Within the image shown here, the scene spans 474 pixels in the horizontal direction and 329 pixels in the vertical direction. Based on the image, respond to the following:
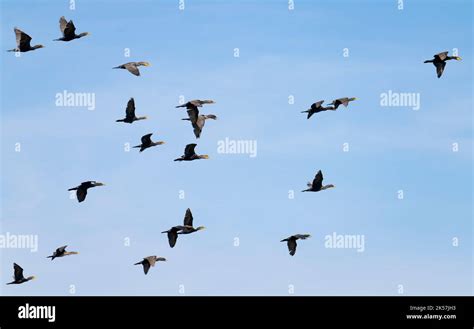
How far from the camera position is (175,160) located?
2685 inches

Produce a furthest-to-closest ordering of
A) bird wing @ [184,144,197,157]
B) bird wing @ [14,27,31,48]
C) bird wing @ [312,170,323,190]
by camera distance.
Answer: bird wing @ [312,170,323,190] < bird wing @ [184,144,197,157] < bird wing @ [14,27,31,48]

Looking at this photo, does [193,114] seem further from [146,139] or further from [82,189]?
[82,189]

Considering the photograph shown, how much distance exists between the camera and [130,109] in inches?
2611

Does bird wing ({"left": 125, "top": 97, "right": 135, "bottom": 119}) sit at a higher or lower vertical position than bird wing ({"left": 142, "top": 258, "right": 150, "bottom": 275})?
higher

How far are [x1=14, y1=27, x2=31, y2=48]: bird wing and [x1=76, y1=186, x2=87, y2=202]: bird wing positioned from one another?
8.16 meters

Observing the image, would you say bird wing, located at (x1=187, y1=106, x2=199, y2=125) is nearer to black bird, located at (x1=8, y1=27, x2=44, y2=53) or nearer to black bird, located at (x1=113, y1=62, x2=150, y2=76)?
black bird, located at (x1=113, y1=62, x2=150, y2=76)

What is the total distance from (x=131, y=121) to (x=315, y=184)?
10867 mm

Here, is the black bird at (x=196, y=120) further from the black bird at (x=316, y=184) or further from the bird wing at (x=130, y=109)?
the black bird at (x=316, y=184)

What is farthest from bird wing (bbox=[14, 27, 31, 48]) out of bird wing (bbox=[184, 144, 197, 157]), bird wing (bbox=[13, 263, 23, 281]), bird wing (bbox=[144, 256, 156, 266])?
bird wing (bbox=[144, 256, 156, 266])

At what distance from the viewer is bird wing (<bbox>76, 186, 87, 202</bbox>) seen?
6669 cm

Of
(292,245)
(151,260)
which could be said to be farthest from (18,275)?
(292,245)

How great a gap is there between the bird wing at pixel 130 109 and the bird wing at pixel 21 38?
641 centimetres
